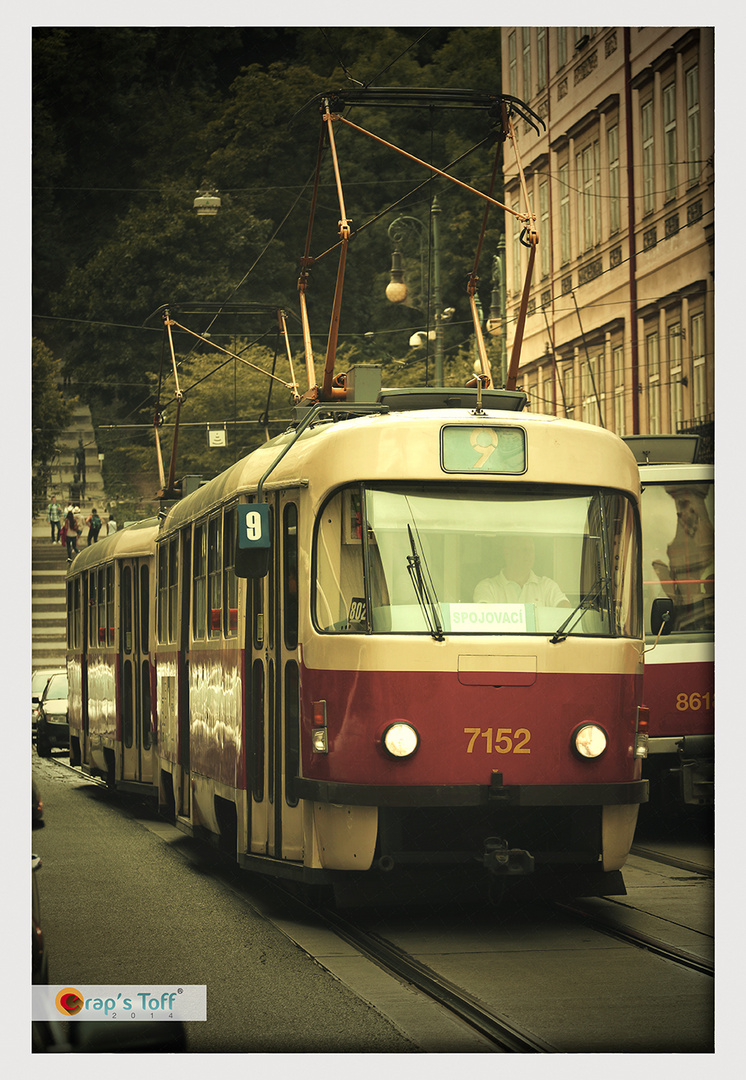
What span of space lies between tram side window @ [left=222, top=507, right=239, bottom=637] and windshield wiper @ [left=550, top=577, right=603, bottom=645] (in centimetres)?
236

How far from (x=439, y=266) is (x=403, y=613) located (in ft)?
7.35

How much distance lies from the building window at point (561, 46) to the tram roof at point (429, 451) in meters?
1.79

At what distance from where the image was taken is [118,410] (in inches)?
413

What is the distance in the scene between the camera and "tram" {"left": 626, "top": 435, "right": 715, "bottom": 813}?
32.8 feet

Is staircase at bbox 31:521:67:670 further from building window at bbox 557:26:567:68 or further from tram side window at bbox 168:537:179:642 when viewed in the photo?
tram side window at bbox 168:537:179:642

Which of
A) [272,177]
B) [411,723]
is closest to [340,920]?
[411,723]

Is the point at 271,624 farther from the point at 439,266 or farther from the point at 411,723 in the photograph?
the point at 439,266

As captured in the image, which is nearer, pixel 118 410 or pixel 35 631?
pixel 35 631

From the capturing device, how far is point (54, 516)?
9938 millimetres

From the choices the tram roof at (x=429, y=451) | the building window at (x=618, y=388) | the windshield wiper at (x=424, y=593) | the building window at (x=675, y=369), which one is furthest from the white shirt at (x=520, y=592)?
the building window at (x=618, y=388)

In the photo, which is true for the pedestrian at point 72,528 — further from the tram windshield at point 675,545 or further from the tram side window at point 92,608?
the tram windshield at point 675,545

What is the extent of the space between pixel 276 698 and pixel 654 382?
266 cm

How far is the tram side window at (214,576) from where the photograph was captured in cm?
1185

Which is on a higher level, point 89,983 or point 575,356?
point 575,356
